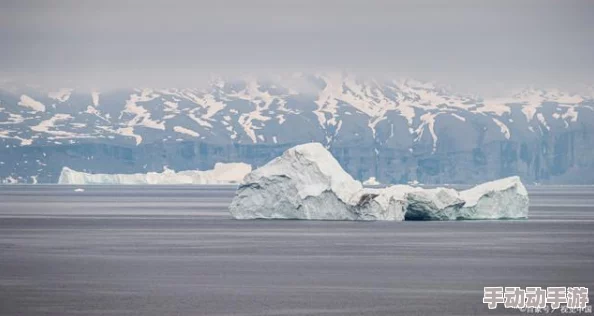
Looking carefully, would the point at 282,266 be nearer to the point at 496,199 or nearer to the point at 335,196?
the point at 335,196

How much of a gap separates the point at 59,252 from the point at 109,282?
39.6 feet

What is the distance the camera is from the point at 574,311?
2909cm

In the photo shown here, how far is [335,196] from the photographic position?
210 feet

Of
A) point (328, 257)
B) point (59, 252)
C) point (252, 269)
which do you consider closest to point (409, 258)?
point (328, 257)

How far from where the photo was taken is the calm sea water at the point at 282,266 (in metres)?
31.4

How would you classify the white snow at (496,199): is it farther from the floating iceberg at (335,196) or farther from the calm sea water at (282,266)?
the calm sea water at (282,266)

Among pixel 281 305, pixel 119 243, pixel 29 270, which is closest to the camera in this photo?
pixel 281 305

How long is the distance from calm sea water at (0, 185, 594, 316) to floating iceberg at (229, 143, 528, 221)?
892 millimetres

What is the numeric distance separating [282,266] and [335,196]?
2187 cm

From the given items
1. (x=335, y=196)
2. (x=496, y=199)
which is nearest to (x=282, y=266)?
(x=335, y=196)

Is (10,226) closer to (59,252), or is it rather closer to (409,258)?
(59,252)

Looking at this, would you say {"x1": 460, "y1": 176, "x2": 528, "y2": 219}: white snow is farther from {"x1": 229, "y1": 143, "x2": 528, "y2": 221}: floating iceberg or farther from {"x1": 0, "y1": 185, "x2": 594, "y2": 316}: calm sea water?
{"x1": 0, "y1": 185, "x2": 594, "y2": 316}: calm sea water

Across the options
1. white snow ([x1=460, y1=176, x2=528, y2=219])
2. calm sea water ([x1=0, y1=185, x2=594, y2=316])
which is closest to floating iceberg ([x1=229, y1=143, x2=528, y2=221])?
white snow ([x1=460, y1=176, x2=528, y2=219])

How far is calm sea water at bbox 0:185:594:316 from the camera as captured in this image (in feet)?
103
